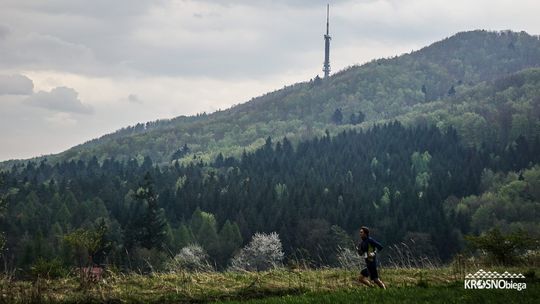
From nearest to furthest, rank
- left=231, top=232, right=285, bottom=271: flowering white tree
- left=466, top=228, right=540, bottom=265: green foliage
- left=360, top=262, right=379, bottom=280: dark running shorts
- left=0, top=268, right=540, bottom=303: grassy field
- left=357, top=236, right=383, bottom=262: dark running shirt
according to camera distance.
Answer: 1. left=0, top=268, right=540, bottom=303: grassy field
2. left=360, top=262, right=379, bottom=280: dark running shorts
3. left=357, top=236, right=383, bottom=262: dark running shirt
4. left=466, top=228, right=540, bottom=265: green foliage
5. left=231, top=232, right=285, bottom=271: flowering white tree

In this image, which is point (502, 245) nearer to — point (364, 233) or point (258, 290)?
point (364, 233)

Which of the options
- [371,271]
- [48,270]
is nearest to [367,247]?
[371,271]

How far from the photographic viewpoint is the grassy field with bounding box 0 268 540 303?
15.4 m

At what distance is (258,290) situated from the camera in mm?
17859

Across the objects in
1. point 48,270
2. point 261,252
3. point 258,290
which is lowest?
point 261,252

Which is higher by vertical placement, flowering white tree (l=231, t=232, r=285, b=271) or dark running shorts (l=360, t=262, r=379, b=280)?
dark running shorts (l=360, t=262, r=379, b=280)

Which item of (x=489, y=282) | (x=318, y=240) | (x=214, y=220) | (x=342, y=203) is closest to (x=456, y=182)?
(x=342, y=203)

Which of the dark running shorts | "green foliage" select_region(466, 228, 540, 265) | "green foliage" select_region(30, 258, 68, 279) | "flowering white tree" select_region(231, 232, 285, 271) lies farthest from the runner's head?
"flowering white tree" select_region(231, 232, 285, 271)

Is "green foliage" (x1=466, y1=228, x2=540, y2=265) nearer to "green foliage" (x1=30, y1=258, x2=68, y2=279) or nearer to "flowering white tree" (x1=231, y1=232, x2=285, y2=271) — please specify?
"green foliage" (x1=30, y1=258, x2=68, y2=279)

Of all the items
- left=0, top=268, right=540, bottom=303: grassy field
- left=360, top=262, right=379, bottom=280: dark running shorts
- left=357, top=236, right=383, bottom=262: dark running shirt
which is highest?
left=357, top=236, right=383, bottom=262: dark running shirt

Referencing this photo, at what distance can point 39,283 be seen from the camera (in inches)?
647

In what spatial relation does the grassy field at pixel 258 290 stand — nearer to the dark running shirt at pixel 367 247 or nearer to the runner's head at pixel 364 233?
the dark running shirt at pixel 367 247

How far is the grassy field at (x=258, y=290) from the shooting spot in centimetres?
1542

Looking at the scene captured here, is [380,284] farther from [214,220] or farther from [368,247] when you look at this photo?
[214,220]
